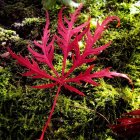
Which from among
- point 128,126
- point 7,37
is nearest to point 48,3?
point 7,37

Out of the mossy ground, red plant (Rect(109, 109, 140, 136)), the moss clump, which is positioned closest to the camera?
red plant (Rect(109, 109, 140, 136))

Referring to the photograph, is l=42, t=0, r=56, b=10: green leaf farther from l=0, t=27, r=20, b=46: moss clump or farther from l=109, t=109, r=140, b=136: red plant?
l=109, t=109, r=140, b=136: red plant

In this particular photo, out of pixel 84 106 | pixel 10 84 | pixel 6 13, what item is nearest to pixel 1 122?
pixel 10 84

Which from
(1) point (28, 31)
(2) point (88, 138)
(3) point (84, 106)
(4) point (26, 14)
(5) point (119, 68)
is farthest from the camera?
(4) point (26, 14)

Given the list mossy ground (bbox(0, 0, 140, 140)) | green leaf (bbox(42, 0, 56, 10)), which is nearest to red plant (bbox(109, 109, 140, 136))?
mossy ground (bbox(0, 0, 140, 140))

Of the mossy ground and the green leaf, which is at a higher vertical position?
the green leaf

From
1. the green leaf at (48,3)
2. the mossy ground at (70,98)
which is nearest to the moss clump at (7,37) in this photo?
the mossy ground at (70,98)

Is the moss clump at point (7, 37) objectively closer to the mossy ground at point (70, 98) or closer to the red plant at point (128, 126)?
the mossy ground at point (70, 98)

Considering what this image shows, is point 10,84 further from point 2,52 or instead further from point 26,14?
point 26,14
